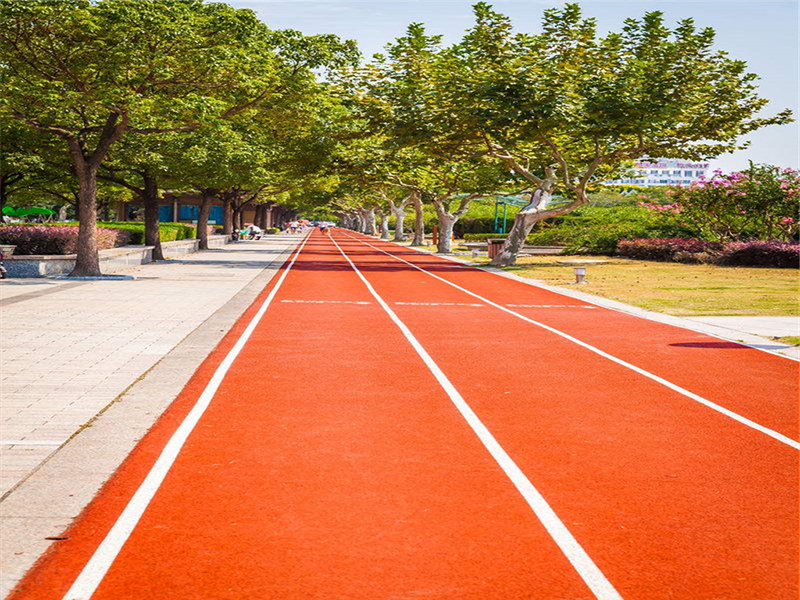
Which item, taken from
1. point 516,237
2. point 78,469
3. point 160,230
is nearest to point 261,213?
point 160,230

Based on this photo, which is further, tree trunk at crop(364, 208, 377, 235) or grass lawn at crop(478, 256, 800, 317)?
tree trunk at crop(364, 208, 377, 235)

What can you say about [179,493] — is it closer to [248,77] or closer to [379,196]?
[248,77]

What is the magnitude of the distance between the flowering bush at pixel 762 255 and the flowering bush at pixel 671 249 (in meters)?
1.30

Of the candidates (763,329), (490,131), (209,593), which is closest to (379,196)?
(490,131)

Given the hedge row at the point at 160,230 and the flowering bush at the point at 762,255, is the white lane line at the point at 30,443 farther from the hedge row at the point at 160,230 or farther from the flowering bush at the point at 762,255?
the flowering bush at the point at 762,255

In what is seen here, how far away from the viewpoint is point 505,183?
53562mm

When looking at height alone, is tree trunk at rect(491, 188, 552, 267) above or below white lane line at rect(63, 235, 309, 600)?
above

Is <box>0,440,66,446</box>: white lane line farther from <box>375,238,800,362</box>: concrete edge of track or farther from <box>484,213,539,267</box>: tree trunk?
<box>484,213,539,267</box>: tree trunk

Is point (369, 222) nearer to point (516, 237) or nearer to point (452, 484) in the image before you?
point (516, 237)

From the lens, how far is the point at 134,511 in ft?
19.2

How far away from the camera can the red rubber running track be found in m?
4.87

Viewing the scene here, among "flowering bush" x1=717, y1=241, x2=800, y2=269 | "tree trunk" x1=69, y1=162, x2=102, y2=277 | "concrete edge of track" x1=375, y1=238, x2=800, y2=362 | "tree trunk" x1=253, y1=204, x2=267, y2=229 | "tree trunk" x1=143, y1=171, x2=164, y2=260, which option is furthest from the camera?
"tree trunk" x1=253, y1=204, x2=267, y2=229

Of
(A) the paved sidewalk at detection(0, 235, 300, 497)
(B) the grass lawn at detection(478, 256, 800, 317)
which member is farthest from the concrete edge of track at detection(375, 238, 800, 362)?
(A) the paved sidewalk at detection(0, 235, 300, 497)

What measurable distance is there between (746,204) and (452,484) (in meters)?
41.0
